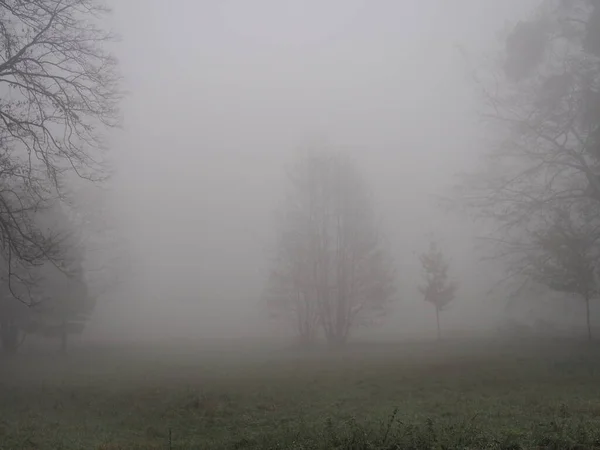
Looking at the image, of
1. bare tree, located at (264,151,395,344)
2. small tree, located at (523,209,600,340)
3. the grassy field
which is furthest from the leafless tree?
bare tree, located at (264,151,395,344)

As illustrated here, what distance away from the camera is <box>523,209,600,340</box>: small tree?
24.0 meters

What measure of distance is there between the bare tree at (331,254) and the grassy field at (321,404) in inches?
528

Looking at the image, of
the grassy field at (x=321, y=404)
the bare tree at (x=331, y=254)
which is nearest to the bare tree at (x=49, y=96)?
the grassy field at (x=321, y=404)

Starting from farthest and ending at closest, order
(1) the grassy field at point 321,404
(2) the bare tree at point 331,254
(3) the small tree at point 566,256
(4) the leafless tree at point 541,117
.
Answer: (2) the bare tree at point 331,254 → (3) the small tree at point 566,256 → (4) the leafless tree at point 541,117 → (1) the grassy field at point 321,404

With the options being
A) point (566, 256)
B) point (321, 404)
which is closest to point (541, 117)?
point (566, 256)

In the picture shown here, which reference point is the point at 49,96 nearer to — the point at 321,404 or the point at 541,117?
the point at 321,404

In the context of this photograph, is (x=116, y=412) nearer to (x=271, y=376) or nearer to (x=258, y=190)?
(x=271, y=376)

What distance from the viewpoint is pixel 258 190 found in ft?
528

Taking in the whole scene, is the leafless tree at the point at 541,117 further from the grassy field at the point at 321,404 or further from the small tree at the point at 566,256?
the grassy field at the point at 321,404

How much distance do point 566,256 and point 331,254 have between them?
63.6 ft

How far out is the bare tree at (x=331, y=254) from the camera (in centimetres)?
3916

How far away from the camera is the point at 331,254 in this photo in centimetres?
4047

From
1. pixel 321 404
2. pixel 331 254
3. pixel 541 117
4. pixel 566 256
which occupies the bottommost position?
pixel 321 404

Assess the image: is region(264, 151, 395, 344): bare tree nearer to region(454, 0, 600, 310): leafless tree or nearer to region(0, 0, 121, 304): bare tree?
region(454, 0, 600, 310): leafless tree
